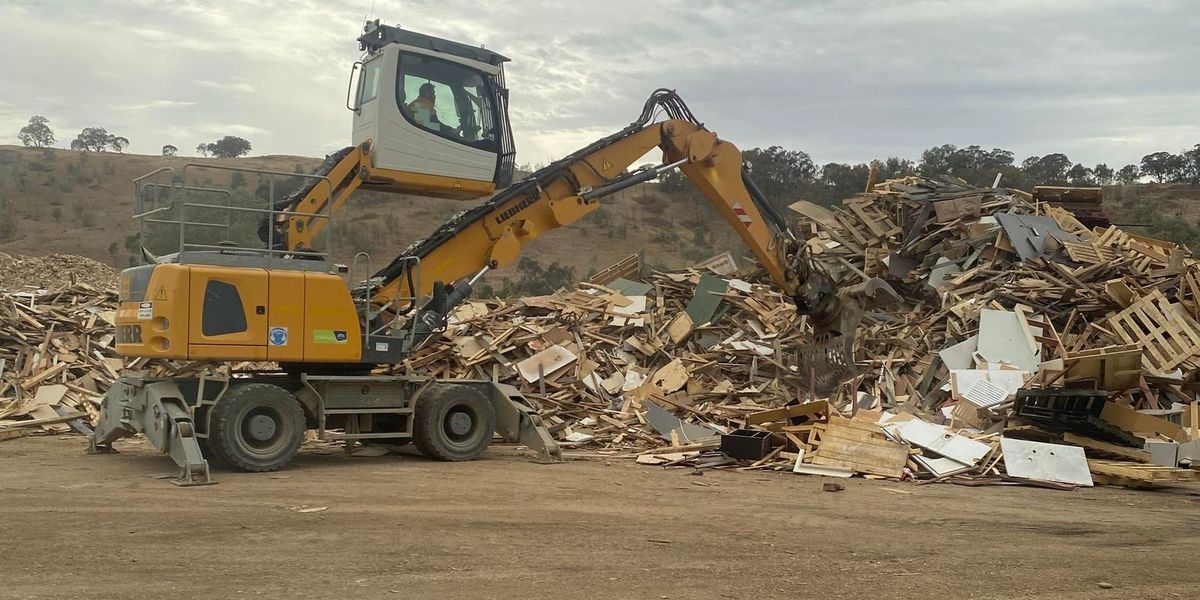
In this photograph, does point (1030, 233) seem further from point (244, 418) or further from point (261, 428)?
point (244, 418)

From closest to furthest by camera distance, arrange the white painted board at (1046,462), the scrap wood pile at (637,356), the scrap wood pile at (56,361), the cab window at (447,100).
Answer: the white painted board at (1046,462)
the cab window at (447,100)
the scrap wood pile at (56,361)
the scrap wood pile at (637,356)

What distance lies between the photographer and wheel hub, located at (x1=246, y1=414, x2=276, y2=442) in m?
11.1

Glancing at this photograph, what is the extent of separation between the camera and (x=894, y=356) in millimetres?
16344

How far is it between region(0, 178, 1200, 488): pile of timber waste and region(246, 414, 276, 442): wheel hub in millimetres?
4273

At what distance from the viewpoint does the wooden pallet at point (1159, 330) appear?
14578 mm

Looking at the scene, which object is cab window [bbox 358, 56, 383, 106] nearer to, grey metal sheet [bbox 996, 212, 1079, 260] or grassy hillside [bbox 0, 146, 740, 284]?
grey metal sheet [bbox 996, 212, 1079, 260]

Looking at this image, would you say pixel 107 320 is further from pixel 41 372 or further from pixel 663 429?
pixel 663 429

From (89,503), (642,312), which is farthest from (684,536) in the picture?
(642,312)

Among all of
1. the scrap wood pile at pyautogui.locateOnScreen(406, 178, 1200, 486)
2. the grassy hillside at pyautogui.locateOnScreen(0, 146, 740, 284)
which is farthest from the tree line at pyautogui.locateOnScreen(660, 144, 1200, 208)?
the scrap wood pile at pyautogui.locateOnScreen(406, 178, 1200, 486)

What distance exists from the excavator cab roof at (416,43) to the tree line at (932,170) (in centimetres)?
3861

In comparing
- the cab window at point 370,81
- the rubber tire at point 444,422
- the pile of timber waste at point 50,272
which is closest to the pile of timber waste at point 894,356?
the rubber tire at point 444,422


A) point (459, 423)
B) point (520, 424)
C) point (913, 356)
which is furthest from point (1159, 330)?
point (459, 423)

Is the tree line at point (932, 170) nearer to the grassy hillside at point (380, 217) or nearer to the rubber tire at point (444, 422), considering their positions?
the grassy hillside at point (380, 217)

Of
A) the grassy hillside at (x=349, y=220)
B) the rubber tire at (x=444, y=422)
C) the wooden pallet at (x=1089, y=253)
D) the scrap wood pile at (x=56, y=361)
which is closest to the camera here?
the rubber tire at (x=444, y=422)
